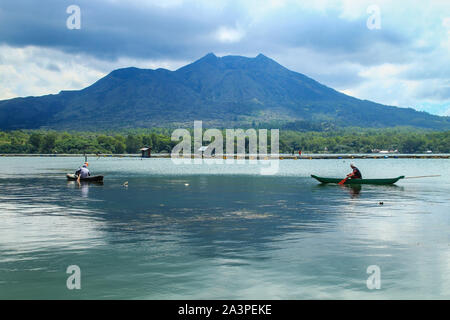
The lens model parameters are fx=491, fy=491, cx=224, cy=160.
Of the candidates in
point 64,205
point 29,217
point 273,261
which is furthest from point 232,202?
point 273,261

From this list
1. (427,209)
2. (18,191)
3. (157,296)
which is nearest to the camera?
(157,296)

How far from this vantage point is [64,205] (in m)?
37.4

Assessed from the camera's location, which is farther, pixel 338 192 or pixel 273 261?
pixel 338 192

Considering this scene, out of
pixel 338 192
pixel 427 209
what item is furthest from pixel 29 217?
pixel 338 192

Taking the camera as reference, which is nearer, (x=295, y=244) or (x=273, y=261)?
(x=273, y=261)

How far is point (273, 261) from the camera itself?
18.7 metres
